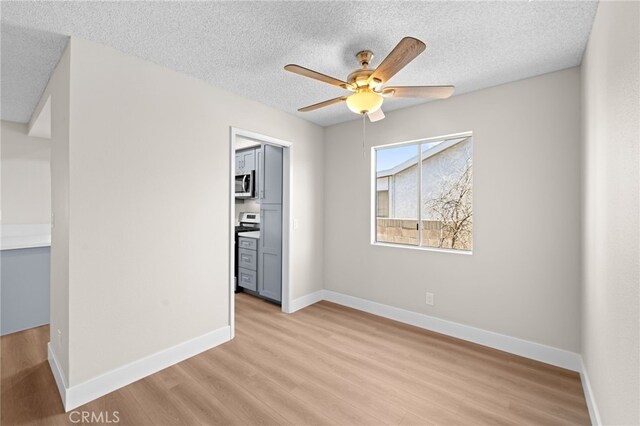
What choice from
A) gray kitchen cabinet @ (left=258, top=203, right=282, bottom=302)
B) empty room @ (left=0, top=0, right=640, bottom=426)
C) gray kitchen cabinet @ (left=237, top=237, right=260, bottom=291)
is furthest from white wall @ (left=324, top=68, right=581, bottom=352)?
gray kitchen cabinet @ (left=237, top=237, right=260, bottom=291)

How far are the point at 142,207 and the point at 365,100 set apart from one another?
1.90 meters

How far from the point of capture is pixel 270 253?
159 inches

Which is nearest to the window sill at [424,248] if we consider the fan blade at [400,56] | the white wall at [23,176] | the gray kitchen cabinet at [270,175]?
the gray kitchen cabinet at [270,175]

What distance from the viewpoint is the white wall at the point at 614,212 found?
1.08 metres

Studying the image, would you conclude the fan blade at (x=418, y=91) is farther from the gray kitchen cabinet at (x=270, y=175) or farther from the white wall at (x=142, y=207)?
the gray kitchen cabinet at (x=270, y=175)

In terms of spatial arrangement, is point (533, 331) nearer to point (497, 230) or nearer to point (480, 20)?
point (497, 230)

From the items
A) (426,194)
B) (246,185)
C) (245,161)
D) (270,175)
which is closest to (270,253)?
(270,175)

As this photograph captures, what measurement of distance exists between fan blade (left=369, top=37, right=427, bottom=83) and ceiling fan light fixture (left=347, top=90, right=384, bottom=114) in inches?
A: 3.9

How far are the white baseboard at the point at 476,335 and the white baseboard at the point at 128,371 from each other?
1827 millimetres

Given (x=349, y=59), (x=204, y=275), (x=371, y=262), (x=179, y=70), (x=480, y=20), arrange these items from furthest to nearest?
1. (x=371, y=262)
2. (x=204, y=275)
3. (x=179, y=70)
4. (x=349, y=59)
5. (x=480, y=20)

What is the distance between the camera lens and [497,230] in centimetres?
271

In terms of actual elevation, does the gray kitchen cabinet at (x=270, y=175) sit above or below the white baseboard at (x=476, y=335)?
above

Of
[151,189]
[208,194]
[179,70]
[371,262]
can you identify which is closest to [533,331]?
[371,262]

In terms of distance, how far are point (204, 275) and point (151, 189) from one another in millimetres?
919
